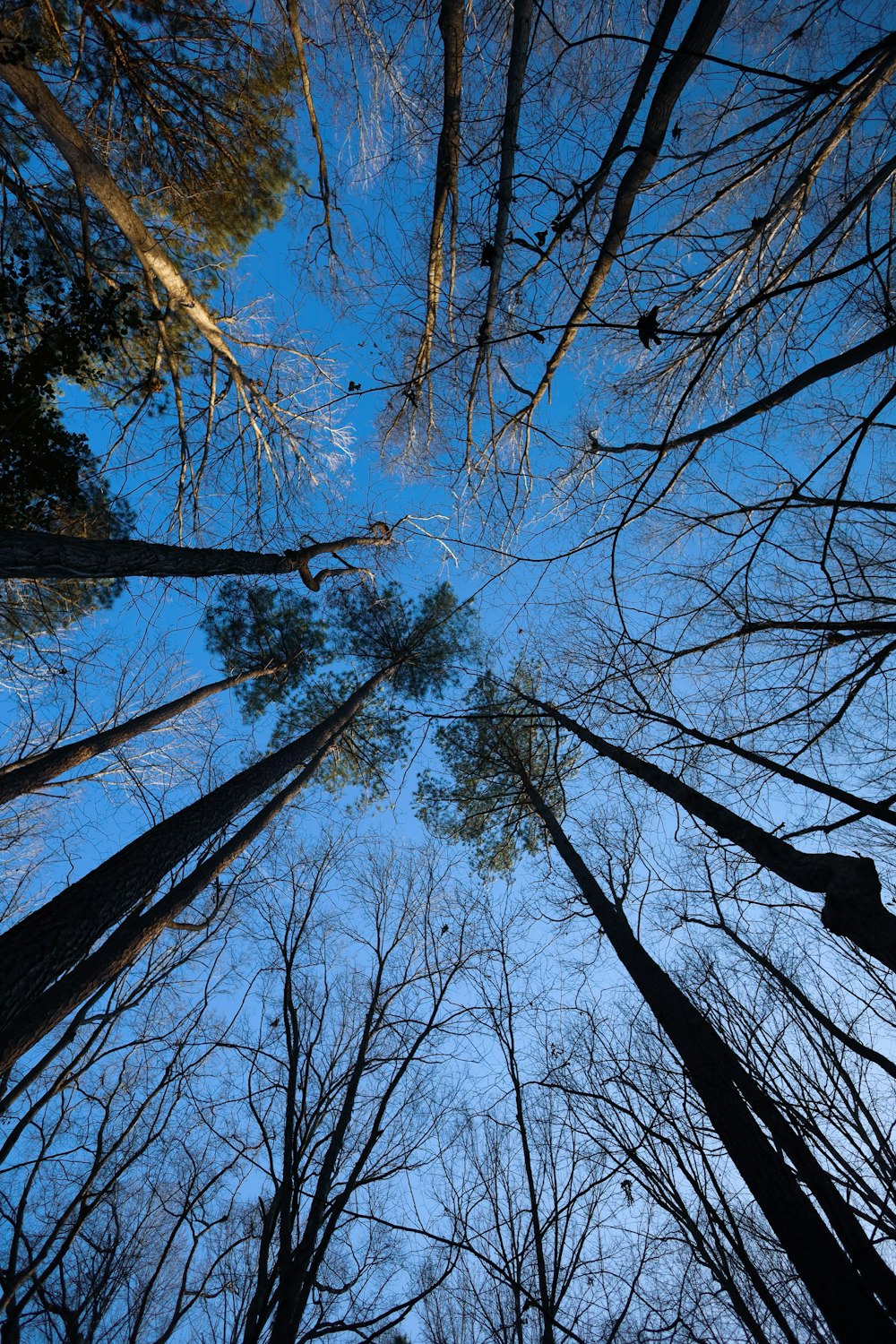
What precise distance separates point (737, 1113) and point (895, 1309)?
2.69 ft

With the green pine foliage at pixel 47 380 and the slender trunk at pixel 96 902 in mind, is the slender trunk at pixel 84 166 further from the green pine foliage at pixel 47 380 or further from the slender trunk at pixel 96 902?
the slender trunk at pixel 96 902

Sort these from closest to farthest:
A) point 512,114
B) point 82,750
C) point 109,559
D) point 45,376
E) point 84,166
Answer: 1. point 512,114
2. point 109,559
3. point 84,166
4. point 45,376
5. point 82,750

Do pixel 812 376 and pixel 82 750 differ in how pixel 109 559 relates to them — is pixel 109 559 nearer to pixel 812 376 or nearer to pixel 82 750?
pixel 82 750

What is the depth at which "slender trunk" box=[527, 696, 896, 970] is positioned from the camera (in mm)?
2066

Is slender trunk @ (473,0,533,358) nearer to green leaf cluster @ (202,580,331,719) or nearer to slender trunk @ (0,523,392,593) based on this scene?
slender trunk @ (0,523,392,593)

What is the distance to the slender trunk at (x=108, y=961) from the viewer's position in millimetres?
2973

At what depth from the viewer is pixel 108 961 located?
11.9 feet

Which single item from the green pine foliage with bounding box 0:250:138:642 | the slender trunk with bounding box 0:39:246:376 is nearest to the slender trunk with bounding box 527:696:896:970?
the green pine foliage with bounding box 0:250:138:642

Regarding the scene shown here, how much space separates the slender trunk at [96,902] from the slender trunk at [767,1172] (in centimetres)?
392

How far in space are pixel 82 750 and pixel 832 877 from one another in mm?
7159

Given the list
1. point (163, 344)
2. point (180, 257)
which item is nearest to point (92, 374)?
point (163, 344)

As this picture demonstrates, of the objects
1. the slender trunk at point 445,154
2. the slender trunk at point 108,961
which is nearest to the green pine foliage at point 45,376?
the slender trunk at point 445,154

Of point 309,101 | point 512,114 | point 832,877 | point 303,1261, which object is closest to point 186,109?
point 309,101

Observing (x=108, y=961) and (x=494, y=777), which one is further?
(x=494, y=777)
